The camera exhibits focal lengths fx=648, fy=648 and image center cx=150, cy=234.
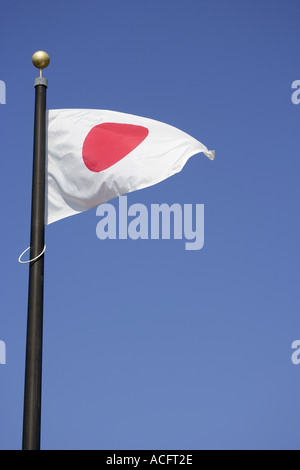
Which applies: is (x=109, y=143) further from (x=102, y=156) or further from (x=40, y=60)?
(x=40, y=60)

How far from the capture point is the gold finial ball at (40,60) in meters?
10.7

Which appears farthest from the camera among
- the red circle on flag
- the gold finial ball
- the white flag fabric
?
the red circle on flag

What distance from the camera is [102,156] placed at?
11.3 metres

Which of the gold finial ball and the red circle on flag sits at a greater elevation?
the gold finial ball

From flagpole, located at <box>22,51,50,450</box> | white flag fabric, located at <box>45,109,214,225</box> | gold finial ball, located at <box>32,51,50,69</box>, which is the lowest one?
flagpole, located at <box>22,51,50,450</box>

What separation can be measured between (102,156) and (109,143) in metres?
0.32

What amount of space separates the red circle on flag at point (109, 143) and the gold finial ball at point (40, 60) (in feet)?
4.84

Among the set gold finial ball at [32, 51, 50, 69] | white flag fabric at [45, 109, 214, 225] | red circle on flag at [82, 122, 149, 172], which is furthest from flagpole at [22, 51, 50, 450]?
red circle on flag at [82, 122, 149, 172]

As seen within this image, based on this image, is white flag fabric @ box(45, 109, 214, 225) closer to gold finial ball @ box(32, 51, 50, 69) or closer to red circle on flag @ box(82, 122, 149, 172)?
red circle on flag @ box(82, 122, 149, 172)

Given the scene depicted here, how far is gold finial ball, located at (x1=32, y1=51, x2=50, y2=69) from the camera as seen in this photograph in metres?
10.7

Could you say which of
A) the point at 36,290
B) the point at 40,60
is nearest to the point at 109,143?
the point at 40,60

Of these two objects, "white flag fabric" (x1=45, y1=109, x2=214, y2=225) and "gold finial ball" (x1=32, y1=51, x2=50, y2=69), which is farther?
"white flag fabric" (x1=45, y1=109, x2=214, y2=225)
